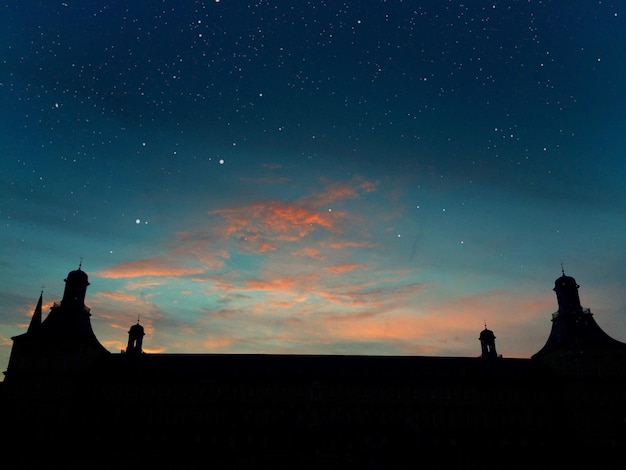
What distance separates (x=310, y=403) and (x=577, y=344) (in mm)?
31998

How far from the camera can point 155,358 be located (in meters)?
59.0

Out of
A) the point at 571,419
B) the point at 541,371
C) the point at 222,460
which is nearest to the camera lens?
the point at 222,460

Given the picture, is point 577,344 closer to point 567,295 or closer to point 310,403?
point 567,295

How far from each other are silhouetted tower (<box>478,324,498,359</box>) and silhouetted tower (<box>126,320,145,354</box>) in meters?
49.5

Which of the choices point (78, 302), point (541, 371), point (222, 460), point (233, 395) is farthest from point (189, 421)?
point (541, 371)

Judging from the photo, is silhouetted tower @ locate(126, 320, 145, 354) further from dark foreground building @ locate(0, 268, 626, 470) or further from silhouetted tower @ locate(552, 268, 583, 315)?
silhouetted tower @ locate(552, 268, 583, 315)

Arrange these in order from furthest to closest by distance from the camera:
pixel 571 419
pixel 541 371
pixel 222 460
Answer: pixel 541 371
pixel 571 419
pixel 222 460

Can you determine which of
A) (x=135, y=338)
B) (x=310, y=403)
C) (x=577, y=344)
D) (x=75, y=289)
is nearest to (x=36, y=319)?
(x=75, y=289)

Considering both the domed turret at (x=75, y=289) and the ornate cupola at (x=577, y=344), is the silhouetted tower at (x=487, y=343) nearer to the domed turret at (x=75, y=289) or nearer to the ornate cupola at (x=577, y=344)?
the ornate cupola at (x=577, y=344)

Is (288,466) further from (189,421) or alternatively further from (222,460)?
(189,421)

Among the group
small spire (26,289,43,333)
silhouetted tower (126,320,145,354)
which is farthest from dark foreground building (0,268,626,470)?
silhouetted tower (126,320,145,354)

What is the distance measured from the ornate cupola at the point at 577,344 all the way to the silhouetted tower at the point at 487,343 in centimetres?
959

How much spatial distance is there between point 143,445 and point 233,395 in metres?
10.7

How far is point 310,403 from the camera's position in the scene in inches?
2169
